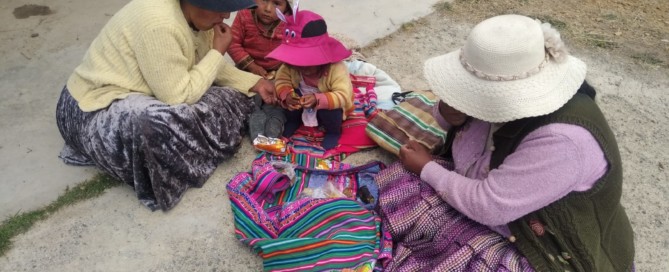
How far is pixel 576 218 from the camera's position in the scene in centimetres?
198

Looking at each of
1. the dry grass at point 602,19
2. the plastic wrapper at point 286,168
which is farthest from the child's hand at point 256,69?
the dry grass at point 602,19

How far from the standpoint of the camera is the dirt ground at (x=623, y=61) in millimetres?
2854

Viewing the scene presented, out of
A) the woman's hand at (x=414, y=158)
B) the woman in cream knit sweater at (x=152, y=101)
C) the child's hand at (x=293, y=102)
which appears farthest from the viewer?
the child's hand at (x=293, y=102)

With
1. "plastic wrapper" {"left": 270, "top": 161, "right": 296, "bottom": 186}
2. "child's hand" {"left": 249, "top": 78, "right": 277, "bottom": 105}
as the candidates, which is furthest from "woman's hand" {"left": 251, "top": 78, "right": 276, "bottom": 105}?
"plastic wrapper" {"left": 270, "top": 161, "right": 296, "bottom": 186}

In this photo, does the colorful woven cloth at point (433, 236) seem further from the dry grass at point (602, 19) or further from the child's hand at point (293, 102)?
the dry grass at point (602, 19)

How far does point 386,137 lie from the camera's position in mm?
3072

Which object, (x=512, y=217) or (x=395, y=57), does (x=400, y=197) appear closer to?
(x=512, y=217)

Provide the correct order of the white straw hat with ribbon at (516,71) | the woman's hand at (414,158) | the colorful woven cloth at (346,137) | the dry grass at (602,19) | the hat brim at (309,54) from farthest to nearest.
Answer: the dry grass at (602,19)
the colorful woven cloth at (346,137)
the hat brim at (309,54)
the woman's hand at (414,158)
the white straw hat with ribbon at (516,71)

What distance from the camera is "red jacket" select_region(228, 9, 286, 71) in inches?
141

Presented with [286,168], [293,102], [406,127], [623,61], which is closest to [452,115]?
[406,127]

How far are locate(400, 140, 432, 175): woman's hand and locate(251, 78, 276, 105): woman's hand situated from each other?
0.99m

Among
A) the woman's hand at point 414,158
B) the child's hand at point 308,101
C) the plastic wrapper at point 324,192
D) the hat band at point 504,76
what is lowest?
the plastic wrapper at point 324,192

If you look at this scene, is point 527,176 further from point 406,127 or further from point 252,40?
point 252,40

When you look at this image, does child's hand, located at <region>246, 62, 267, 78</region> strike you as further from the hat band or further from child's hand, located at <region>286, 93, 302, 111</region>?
the hat band
